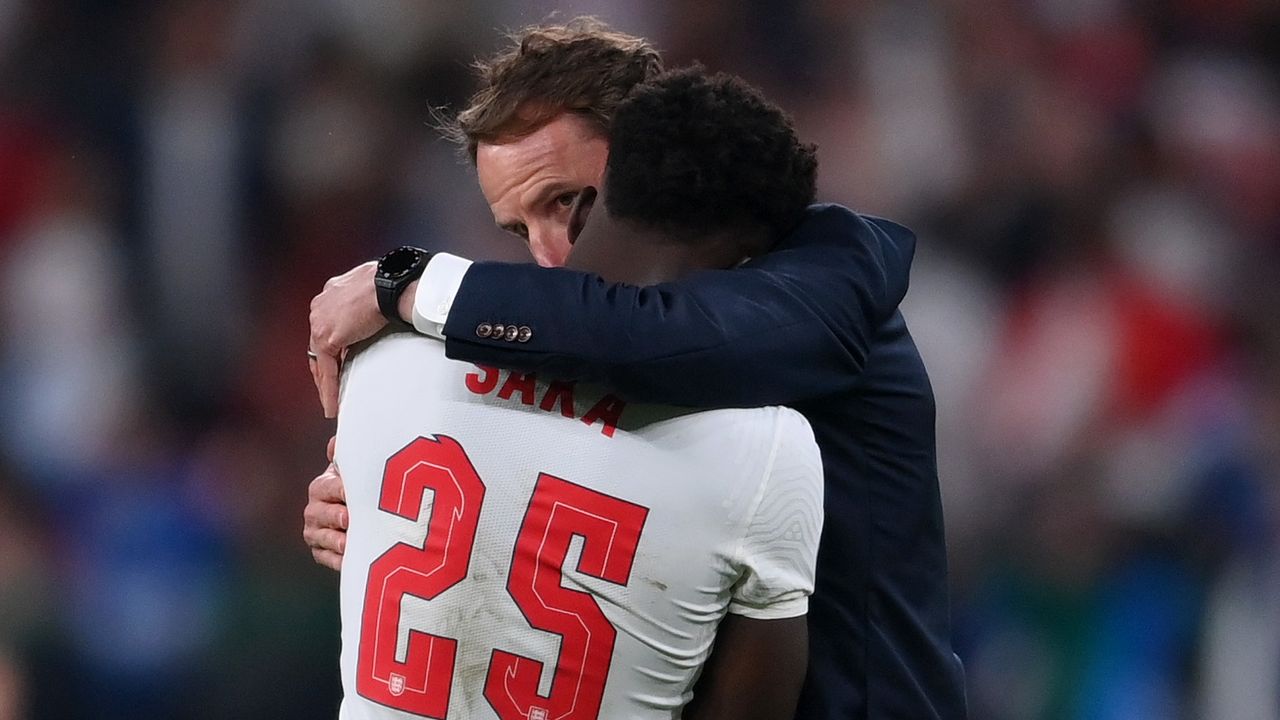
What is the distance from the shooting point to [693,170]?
4.21 feet

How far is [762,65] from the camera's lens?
13.5 ft

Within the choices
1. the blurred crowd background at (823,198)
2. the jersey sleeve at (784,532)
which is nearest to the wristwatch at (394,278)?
the jersey sleeve at (784,532)

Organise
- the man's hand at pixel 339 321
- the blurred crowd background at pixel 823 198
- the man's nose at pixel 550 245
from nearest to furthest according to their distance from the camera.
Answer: the man's hand at pixel 339 321 → the man's nose at pixel 550 245 → the blurred crowd background at pixel 823 198

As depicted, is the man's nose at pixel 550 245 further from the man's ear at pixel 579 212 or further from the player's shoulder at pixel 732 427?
the player's shoulder at pixel 732 427

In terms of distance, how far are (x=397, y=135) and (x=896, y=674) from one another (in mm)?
2786

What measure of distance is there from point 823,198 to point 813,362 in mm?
2726

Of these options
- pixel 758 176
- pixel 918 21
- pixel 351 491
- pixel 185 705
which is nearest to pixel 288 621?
pixel 185 705

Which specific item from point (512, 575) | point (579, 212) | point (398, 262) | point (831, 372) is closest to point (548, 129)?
point (579, 212)

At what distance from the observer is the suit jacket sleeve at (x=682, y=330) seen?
121 centimetres

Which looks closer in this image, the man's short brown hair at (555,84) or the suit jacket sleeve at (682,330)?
the suit jacket sleeve at (682,330)

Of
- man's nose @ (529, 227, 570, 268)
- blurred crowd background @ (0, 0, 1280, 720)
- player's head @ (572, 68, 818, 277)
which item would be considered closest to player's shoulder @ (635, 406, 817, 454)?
player's head @ (572, 68, 818, 277)

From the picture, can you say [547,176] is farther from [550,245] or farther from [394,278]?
[394,278]

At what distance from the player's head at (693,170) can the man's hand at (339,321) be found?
7.6 inches

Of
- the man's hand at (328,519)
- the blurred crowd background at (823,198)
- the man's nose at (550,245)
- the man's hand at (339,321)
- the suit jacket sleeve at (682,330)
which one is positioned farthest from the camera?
the blurred crowd background at (823,198)
